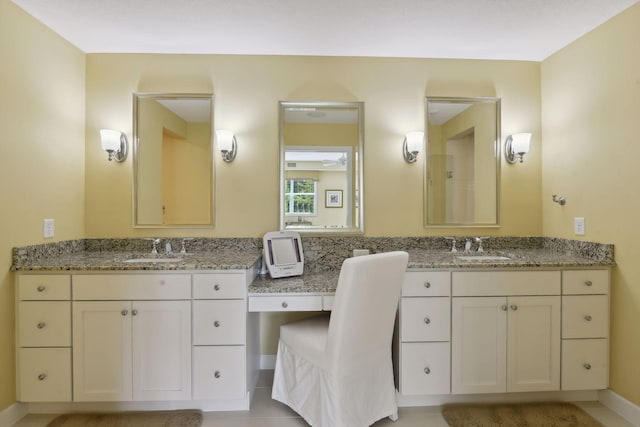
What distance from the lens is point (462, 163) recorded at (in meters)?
2.36

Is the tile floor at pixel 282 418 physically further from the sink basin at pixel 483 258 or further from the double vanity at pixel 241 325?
the sink basin at pixel 483 258

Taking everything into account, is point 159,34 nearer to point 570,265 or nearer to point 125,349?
point 125,349

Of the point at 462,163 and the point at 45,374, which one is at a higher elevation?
the point at 462,163

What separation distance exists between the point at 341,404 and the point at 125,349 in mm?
1214

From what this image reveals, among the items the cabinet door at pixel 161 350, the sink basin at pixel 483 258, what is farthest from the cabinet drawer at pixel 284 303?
the sink basin at pixel 483 258

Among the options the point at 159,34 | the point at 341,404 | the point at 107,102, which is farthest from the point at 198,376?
the point at 159,34

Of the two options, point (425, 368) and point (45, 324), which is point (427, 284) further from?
point (45, 324)

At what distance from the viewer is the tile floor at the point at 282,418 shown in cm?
174

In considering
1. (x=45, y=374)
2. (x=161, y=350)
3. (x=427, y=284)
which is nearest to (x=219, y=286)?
(x=161, y=350)

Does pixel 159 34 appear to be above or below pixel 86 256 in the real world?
above

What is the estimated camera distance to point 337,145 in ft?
7.64

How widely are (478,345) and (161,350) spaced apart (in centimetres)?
182

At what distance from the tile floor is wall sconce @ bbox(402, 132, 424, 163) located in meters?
1.66

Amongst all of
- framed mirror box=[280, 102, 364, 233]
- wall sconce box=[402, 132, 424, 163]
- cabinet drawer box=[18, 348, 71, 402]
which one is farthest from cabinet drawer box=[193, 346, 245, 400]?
Answer: wall sconce box=[402, 132, 424, 163]
